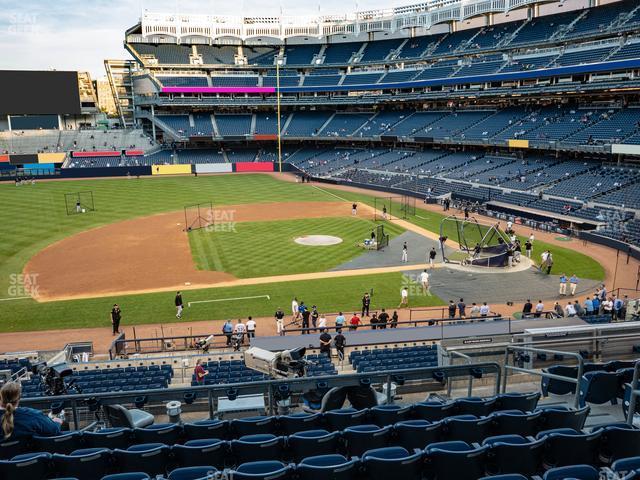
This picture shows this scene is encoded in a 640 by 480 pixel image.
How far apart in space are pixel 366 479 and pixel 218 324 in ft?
62.4

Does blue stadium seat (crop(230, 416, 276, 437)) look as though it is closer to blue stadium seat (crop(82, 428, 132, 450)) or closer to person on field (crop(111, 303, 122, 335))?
blue stadium seat (crop(82, 428, 132, 450))

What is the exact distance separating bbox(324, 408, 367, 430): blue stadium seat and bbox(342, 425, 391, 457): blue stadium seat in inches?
35.7

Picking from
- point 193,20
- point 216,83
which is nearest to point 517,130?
point 216,83

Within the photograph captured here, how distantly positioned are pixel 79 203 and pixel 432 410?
5046cm

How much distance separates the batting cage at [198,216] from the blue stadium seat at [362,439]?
3747 centimetres

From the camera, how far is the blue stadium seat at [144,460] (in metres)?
6.89

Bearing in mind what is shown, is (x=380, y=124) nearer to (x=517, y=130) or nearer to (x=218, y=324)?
(x=517, y=130)

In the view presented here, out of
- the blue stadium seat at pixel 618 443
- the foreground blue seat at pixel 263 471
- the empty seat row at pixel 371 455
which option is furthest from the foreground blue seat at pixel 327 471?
the blue stadium seat at pixel 618 443

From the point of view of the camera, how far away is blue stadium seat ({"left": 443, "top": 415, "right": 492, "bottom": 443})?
7.64m

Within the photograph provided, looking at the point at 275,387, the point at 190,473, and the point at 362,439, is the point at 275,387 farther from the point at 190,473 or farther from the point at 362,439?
the point at 190,473

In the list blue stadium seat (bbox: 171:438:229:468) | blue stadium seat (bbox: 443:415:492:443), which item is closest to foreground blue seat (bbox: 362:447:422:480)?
blue stadium seat (bbox: 443:415:492:443)

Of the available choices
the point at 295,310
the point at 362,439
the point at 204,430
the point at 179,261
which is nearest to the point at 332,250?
the point at 179,261

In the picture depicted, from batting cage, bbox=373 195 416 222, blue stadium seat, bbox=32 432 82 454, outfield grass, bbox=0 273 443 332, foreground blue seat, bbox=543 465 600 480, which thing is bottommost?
outfield grass, bbox=0 273 443 332

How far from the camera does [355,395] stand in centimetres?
972
